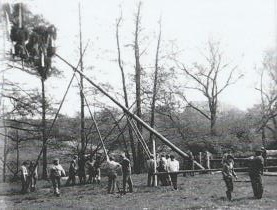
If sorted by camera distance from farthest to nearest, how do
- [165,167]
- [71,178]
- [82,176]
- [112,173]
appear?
[82,176] → [71,178] → [165,167] → [112,173]

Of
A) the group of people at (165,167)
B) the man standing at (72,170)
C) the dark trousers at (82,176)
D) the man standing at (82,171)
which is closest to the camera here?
the group of people at (165,167)

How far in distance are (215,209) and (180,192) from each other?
4724 millimetres

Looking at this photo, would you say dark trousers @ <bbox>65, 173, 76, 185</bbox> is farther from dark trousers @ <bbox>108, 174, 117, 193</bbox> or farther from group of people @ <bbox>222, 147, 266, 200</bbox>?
group of people @ <bbox>222, 147, 266, 200</bbox>

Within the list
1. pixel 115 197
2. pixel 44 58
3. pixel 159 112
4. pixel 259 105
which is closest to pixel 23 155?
pixel 159 112

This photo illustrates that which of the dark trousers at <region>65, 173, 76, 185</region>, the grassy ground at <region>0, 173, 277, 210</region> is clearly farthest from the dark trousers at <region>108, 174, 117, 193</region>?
the dark trousers at <region>65, 173, 76, 185</region>

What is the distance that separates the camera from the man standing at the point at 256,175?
13328mm

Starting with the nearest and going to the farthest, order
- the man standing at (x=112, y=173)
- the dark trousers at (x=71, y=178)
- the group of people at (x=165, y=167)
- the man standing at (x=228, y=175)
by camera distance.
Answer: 1. the man standing at (x=228, y=175)
2. the man standing at (x=112, y=173)
3. the group of people at (x=165, y=167)
4. the dark trousers at (x=71, y=178)

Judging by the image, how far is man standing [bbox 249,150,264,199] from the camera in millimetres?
13328

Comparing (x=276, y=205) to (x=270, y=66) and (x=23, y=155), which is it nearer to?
(x=270, y=66)

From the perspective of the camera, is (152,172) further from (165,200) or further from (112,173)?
(165,200)

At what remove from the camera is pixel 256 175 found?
13469 millimetres

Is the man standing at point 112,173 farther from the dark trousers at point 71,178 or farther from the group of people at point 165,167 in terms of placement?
the dark trousers at point 71,178

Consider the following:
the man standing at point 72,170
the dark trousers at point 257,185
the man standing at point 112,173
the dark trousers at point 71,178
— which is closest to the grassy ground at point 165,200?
the dark trousers at point 257,185

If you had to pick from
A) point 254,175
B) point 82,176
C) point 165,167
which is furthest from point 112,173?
point 82,176
